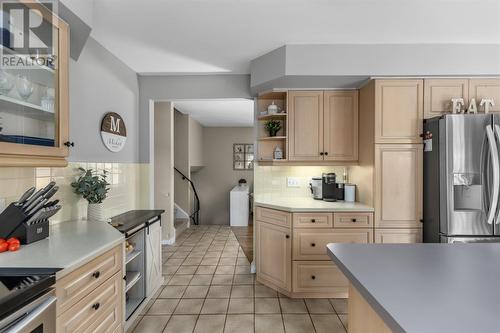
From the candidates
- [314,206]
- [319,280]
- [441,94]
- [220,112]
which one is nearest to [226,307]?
[319,280]

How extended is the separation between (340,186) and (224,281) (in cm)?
178

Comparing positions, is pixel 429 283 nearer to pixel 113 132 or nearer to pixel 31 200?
pixel 31 200

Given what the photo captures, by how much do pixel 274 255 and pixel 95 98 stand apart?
240cm

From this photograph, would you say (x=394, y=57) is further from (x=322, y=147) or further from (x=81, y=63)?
(x=81, y=63)

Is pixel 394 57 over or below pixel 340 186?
over

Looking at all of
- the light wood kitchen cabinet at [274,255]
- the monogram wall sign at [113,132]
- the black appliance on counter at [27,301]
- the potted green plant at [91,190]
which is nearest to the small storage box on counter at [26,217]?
the black appliance on counter at [27,301]

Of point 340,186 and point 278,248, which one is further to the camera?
point 340,186

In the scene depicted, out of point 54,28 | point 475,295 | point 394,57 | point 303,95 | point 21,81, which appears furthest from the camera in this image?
point 303,95

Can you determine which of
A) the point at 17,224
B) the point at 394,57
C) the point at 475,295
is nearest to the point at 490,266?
the point at 475,295

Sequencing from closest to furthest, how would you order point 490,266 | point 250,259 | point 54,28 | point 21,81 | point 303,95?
point 490,266 < point 21,81 < point 54,28 < point 303,95 < point 250,259

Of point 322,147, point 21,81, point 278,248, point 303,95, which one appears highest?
point 303,95

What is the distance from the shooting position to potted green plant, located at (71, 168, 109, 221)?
2.11 meters

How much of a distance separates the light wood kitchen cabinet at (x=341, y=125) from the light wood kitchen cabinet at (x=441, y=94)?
2.24 ft

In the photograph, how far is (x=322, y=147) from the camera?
118 inches
